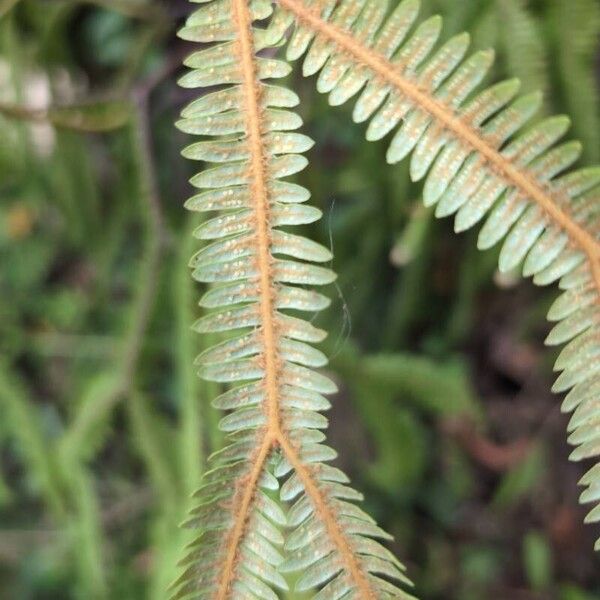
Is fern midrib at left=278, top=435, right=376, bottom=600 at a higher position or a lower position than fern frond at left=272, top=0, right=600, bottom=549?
lower

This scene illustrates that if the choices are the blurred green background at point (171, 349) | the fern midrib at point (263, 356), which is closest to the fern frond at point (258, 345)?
the fern midrib at point (263, 356)

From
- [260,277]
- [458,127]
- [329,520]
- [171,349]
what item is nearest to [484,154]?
[458,127]

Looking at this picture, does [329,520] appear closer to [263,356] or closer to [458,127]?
[263,356]

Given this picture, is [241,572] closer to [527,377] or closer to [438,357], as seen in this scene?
[438,357]

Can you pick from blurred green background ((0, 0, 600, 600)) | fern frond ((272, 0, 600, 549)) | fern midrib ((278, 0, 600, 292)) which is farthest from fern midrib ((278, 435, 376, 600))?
blurred green background ((0, 0, 600, 600))

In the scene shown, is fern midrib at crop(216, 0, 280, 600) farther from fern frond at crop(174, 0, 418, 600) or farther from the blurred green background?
the blurred green background

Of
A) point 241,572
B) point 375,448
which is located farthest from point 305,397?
point 375,448

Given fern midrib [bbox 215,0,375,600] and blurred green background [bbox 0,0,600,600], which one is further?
blurred green background [bbox 0,0,600,600]
